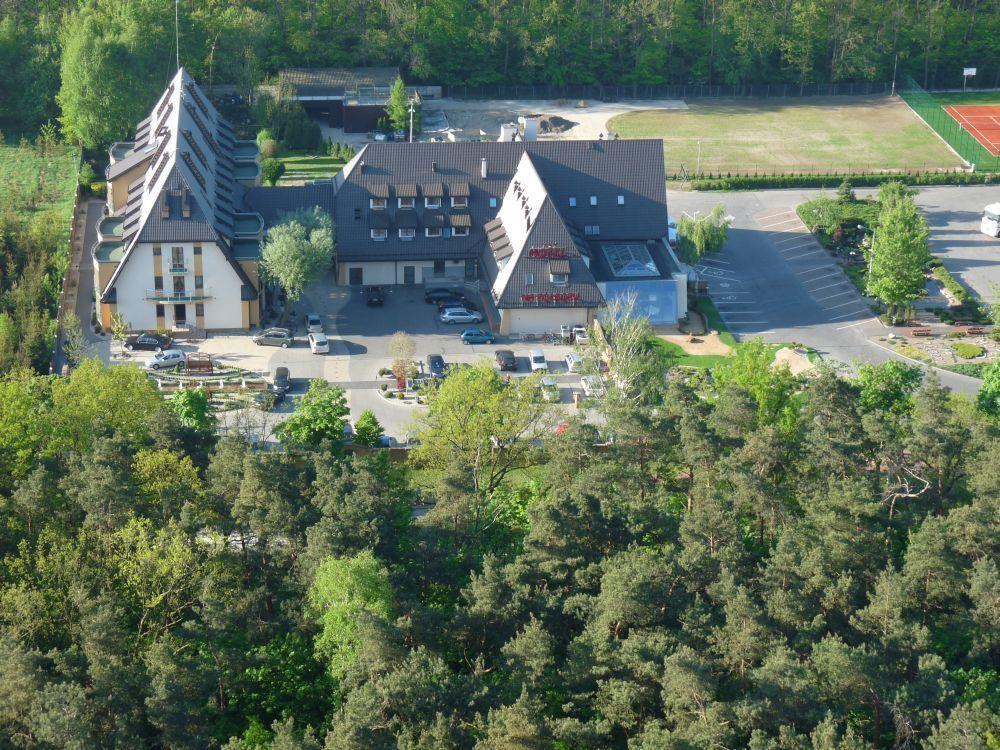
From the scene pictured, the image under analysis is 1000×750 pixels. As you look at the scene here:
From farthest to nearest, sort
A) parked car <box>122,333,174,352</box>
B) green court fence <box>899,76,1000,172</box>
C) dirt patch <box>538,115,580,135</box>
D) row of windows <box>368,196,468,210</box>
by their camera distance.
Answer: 1. dirt patch <box>538,115,580,135</box>
2. green court fence <box>899,76,1000,172</box>
3. row of windows <box>368,196,468,210</box>
4. parked car <box>122,333,174,352</box>

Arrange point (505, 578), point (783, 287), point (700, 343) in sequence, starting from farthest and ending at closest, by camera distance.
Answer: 1. point (783, 287)
2. point (700, 343)
3. point (505, 578)

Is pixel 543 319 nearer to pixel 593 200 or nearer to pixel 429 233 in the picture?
pixel 429 233

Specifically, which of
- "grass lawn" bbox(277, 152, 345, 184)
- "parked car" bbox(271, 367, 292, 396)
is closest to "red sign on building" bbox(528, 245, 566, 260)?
"parked car" bbox(271, 367, 292, 396)

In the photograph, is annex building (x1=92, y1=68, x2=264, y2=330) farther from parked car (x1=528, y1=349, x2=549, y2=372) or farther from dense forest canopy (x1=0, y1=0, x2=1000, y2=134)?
dense forest canopy (x1=0, y1=0, x2=1000, y2=134)

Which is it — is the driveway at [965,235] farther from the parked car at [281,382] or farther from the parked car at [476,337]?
the parked car at [281,382]

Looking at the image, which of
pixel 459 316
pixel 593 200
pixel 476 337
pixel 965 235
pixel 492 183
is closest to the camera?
pixel 476 337

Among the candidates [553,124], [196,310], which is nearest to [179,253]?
[196,310]
